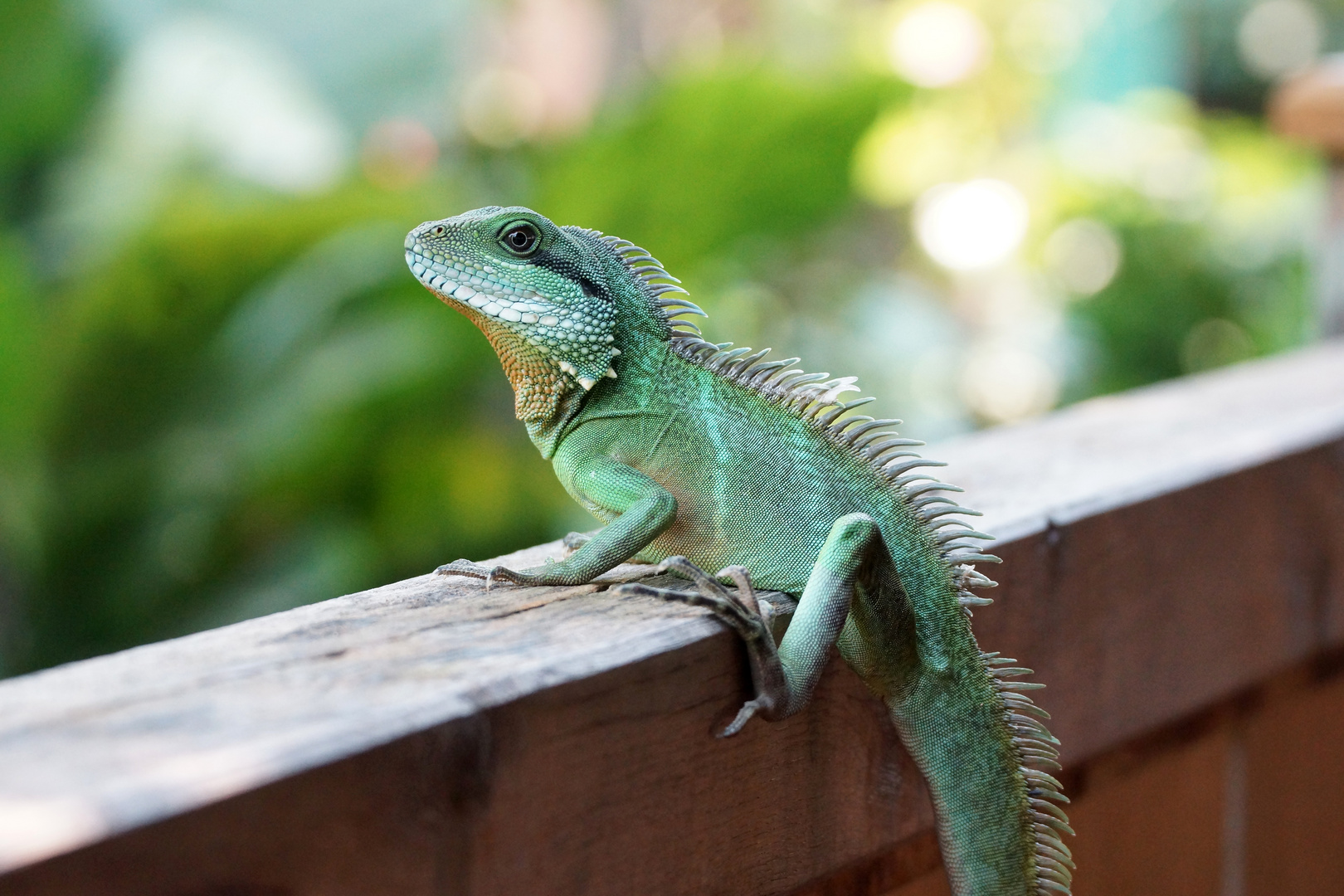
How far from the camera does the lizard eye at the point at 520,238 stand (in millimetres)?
1700

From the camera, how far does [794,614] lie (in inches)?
57.0

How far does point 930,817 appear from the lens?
1636 millimetres

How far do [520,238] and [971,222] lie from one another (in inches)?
258

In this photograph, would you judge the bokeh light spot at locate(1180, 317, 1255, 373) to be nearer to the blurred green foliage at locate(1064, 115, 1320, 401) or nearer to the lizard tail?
the blurred green foliage at locate(1064, 115, 1320, 401)

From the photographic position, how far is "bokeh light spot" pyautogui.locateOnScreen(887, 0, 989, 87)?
28.5 feet

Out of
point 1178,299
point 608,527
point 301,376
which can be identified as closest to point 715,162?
point 301,376

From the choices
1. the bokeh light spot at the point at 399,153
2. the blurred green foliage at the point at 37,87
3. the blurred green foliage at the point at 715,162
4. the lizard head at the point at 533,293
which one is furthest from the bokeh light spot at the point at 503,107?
the lizard head at the point at 533,293

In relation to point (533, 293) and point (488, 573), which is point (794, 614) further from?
point (533, 293)

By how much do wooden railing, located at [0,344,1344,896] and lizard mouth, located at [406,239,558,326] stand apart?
37cm

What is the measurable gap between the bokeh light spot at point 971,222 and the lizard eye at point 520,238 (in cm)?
644

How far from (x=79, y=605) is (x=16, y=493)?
580mm

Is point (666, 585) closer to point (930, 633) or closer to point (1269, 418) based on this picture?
point (930, 633)

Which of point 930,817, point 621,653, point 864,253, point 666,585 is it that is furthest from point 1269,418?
point 864,253

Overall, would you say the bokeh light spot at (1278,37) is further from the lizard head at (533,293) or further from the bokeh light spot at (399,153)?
the lizard head at (533,293)
